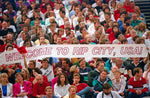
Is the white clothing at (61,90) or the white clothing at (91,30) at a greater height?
the white clothing at (91,30)

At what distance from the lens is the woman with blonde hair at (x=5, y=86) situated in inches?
522

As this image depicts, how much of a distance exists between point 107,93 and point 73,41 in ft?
9.21

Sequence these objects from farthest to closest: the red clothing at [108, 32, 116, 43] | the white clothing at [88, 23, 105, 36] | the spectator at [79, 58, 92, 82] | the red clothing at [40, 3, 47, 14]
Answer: the red clothing at [40, 3, 47, 14] → the white clothing at [88, 23, 105, 36] → the red clothing at [108, 32, 116, 43] → the spectator at [79, 58, 92, 82]

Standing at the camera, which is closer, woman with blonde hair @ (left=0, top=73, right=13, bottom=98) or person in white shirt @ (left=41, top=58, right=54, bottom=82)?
woman with blonde hair @ (left=0, top=73, right=13, bottom=98)

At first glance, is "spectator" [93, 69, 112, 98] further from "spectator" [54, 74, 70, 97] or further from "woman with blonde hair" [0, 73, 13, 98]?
"woman with blonde hair" [0, 73, 13, 98]

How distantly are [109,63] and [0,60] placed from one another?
11.2ft

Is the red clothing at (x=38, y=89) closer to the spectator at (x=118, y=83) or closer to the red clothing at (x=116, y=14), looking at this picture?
the spectator at (x=118, y=83)

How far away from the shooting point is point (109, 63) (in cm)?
1471

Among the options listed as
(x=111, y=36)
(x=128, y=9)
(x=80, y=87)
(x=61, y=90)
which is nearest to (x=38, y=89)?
(x=61, y=90)

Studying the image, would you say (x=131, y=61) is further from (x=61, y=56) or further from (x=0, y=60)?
(x=0, y=60)

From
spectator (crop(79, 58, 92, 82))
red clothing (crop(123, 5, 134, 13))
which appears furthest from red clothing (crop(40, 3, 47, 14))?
spectator (crop(79, 58, 92, 82))

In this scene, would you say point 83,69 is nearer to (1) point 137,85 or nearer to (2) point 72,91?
(2) point 72,91

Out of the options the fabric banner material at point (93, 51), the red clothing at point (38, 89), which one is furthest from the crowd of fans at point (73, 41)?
the fabric banner material at point (93, 51)

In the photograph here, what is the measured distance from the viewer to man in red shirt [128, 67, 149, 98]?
1364 cm
